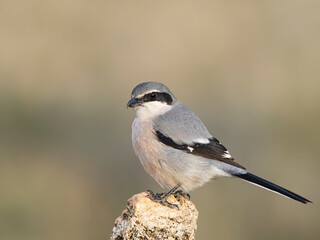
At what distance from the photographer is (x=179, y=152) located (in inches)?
148

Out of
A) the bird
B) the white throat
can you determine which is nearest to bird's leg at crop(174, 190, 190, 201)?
the bird

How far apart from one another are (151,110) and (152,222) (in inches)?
60.1

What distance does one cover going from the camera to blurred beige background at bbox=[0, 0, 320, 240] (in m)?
5.29

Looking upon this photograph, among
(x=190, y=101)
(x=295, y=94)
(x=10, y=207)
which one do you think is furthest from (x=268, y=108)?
(x=10, y=207)

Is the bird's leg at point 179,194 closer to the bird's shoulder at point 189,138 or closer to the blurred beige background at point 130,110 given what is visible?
the bird's shoulder at point 189,138

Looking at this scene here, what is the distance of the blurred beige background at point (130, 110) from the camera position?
17.4 ft

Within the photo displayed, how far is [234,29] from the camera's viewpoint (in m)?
6.84

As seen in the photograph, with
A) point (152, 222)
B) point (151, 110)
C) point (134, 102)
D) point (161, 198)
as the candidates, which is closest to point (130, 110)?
point (151, 110)

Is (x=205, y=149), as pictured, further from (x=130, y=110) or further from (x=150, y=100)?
(x=130, y=110)

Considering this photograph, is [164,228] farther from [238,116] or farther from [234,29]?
[234,29]

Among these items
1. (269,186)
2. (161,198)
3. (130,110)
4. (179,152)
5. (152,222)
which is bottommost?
(152,222)

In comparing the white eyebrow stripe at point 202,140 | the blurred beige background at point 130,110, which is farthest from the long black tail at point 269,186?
the blurred beige background at point 130,110

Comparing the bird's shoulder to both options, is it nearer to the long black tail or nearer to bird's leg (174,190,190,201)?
the long black tail

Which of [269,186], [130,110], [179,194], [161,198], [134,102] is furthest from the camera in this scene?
[130,110]
